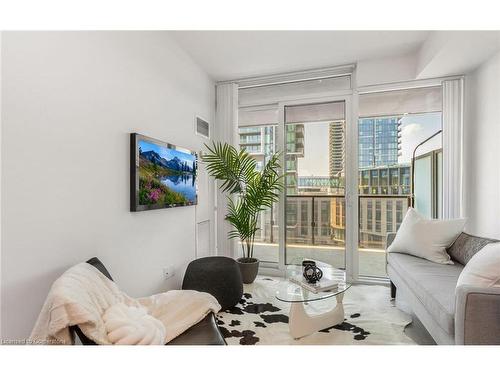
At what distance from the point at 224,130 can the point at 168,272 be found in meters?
2.05

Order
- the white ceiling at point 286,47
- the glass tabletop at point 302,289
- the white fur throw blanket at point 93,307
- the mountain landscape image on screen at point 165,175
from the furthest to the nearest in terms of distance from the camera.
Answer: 1. the white ceiling at point 286,47
2. the mountain landscape image on screen at point 165,175
3. the glass tabletop at point 302,289
4. the white fur throw blanket at point 93,307

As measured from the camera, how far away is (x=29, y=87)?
1352 millimetres

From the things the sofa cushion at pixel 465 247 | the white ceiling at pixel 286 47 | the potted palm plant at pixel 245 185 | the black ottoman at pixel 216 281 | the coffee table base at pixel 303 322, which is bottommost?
the coffee table base at pixel 303 322

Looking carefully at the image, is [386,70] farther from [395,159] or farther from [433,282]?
[433,282]

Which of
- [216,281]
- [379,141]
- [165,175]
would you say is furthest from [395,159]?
[165,175]

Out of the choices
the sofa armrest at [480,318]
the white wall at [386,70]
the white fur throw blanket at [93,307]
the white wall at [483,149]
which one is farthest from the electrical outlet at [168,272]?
the white wall at [483,149]

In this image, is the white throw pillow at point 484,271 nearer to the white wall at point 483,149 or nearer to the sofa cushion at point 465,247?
the sofa cushion at point 465,247

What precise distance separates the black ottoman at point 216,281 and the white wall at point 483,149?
2594 mm

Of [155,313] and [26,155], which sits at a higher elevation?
[26,155]

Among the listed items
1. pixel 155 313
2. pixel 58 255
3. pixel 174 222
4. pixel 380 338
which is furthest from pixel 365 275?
pixel 58 255

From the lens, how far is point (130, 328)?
1257 millimetres

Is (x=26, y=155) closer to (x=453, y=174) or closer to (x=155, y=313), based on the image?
(x=155, y=313)

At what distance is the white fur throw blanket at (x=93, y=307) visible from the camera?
1.10 metres
